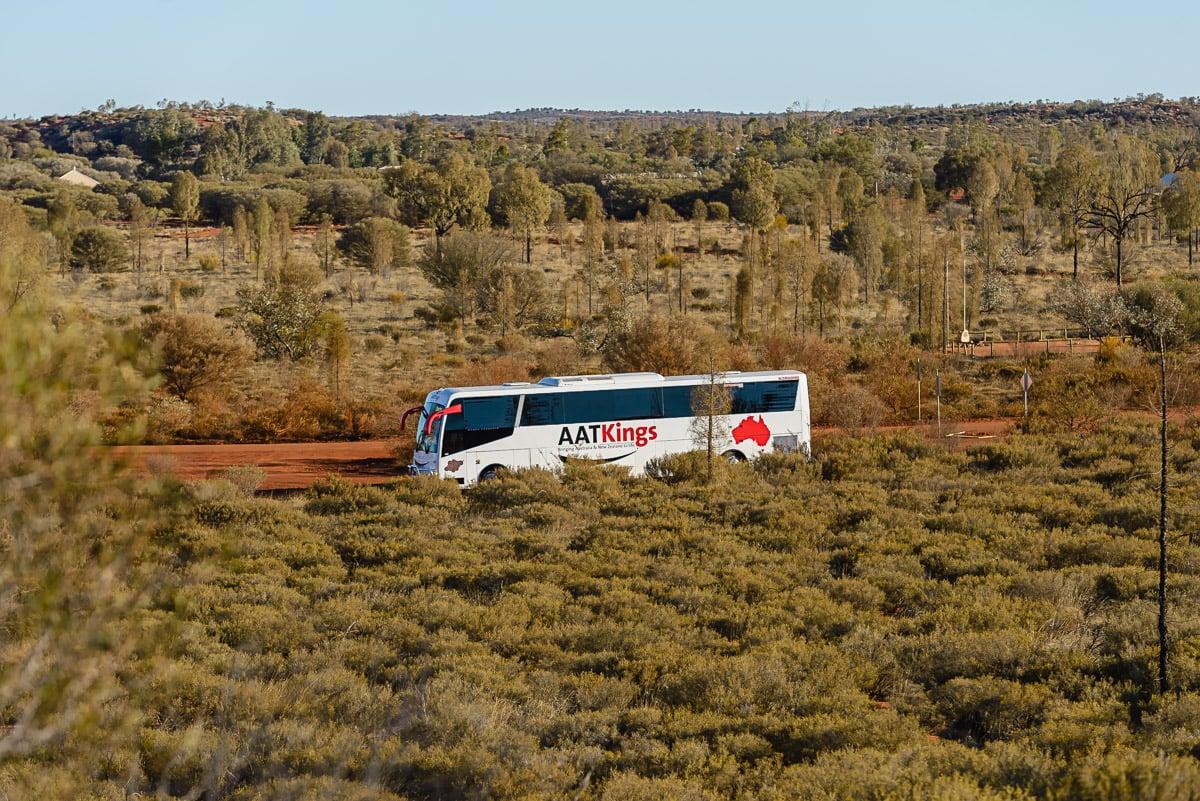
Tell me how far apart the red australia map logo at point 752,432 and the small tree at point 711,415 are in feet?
0.79

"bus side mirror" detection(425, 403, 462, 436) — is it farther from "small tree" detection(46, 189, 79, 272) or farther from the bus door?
"small tree" detection(46, 189, 79, 272)

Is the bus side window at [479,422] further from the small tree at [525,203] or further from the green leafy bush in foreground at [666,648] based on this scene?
the small tree at [525,203]

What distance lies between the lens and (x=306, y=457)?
27359 millimetres

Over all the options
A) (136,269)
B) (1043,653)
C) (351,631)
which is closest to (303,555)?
(351,631)

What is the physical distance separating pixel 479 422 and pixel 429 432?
96cm

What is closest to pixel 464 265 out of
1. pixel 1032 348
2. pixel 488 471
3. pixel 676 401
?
pixel 1032 348

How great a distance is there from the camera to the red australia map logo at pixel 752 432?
2438cm

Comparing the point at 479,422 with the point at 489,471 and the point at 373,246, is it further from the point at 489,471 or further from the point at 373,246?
the point at 373,246

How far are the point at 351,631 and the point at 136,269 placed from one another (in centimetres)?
5151

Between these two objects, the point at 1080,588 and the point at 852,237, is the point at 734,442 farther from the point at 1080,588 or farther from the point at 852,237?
the point at 852,237

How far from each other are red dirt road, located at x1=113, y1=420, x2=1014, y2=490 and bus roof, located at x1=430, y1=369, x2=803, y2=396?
9.20ft

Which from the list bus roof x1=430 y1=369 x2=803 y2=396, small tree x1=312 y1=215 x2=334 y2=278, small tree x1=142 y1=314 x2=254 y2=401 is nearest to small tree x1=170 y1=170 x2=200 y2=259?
small tree x1=312 y1=215 x2=334 y2=278

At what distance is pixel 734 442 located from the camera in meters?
24.4

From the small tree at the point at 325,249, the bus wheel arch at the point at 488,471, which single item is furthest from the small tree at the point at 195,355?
the small tree at the point at 325,249
